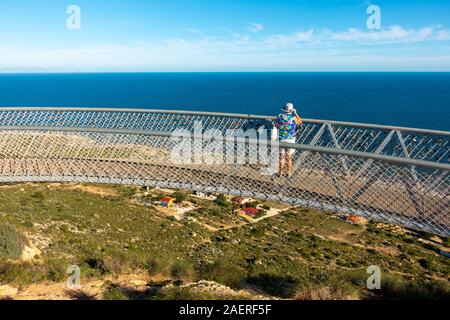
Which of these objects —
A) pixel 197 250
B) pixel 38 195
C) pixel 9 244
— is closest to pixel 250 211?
pixel 197 250

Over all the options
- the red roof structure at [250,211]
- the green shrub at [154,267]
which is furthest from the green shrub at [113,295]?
the red roof structure at [250,211]

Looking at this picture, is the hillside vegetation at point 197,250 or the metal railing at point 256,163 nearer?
the metal railing at point 256,163

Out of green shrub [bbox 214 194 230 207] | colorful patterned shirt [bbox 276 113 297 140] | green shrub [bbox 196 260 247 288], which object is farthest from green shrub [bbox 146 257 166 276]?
green shrub [bbox 214 194 230 207]

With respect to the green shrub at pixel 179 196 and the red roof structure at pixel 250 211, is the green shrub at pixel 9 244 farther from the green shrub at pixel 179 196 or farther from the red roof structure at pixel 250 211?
the red roof structure at pixel 250 211

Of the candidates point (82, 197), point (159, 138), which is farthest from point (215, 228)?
point (159, 138)

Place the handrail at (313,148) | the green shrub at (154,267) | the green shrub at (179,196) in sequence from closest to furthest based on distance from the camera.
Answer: the handrail at (313,148) < the green shrub at (154,267) < the green shrub at (179,196)

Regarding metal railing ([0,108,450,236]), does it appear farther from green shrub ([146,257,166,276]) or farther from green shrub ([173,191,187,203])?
green shrub ([173,191,187,203])
